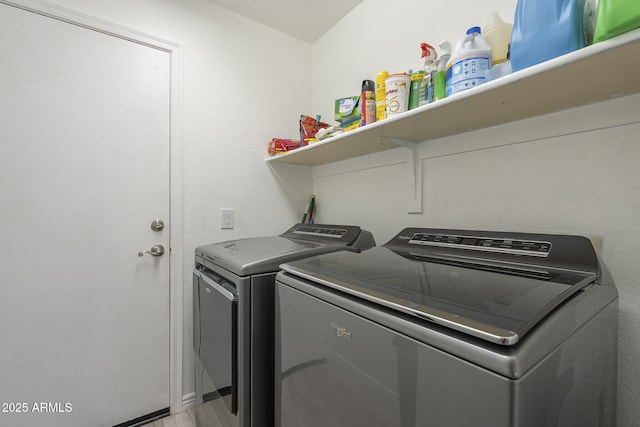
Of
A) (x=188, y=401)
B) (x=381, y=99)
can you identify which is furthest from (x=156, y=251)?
(x=381, y=99)

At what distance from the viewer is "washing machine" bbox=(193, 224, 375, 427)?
3.48ft

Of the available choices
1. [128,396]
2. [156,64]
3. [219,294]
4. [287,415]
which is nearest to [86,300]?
[128,396]

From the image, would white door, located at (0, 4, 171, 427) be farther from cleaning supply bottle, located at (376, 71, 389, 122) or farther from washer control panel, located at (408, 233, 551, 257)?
washer control panel, located at (408, 233, 551, 257)

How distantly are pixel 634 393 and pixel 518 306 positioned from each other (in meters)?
0.73

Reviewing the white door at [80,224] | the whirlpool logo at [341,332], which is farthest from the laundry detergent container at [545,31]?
the white door at [80,224]

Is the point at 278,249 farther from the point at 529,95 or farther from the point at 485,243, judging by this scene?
the point at 529,95

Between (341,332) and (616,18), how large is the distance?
93 centimetres

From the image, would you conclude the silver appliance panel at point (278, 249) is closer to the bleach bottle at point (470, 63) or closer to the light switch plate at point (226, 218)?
the light switch plate at point (226, 218)

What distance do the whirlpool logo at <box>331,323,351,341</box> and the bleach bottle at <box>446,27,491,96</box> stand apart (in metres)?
0.83

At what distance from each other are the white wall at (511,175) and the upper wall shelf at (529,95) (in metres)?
0.07

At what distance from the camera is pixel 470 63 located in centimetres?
92

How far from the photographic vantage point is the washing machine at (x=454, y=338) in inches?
18.3

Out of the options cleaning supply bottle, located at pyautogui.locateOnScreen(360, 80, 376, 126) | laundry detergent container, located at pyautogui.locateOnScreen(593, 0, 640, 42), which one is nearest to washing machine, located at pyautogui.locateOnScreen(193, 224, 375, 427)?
cleaning supply bottle, located at pyautogui.locateOnScreen(360, 80, 376, 126)

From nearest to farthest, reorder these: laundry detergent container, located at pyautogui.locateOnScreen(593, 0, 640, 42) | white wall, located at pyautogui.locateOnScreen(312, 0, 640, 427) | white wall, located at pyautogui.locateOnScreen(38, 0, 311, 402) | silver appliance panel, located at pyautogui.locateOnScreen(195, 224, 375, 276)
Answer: laundry detergent container, located at pyautogui.locateOnScreen(593, 0, 640, 42) → white wall, located at pyautogui.locateOnScreen(312, 0, 640, 427) → silver appliance panel, located at pyautogui.locateOnScreen(195, 224, 375, 276) → white wall, located at pyautogui.locateOnScreen(38, 0, 311, 402)
